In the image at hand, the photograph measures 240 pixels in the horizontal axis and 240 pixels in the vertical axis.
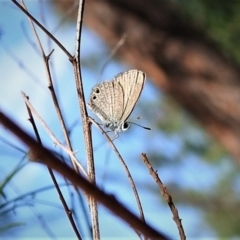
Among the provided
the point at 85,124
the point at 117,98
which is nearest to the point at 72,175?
the point at 85,124

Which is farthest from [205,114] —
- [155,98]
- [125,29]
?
[155,98]

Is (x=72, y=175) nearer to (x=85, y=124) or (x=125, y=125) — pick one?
(x=85, y=124)

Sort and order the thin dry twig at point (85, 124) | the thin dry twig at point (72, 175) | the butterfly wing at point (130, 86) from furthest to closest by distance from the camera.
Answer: the butterfly wing at point (130, 86)
the thin dry twig at point (85, 124)
the thin dry twig at point (72, 175)

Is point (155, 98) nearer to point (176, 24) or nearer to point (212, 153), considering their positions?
point (212, 153)

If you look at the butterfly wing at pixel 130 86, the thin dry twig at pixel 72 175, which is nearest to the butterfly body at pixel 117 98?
the butterfly wing at pixel 130 86

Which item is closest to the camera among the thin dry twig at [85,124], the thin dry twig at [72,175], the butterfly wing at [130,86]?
the thin dry twig at [72,175]

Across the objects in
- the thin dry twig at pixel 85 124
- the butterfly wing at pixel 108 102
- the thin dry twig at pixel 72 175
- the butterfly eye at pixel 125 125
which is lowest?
the thin dry twig at pixel 72 175

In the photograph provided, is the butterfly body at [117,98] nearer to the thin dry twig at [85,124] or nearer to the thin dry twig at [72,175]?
the thin dry twig at [85,124]

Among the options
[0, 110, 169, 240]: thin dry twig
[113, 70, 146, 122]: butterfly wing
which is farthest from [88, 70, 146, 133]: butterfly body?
[0, 110, 169, 240]: thin dry twig
